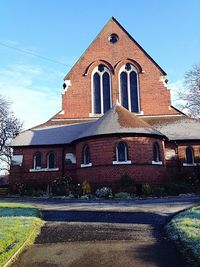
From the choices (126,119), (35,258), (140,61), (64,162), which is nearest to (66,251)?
(35,258)

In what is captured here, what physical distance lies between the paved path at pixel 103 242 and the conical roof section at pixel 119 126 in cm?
960

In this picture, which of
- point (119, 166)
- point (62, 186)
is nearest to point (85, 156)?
point (62, 186)

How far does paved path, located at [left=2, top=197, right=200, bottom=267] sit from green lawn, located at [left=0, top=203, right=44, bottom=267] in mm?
279

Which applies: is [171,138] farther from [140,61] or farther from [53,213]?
[53,213]

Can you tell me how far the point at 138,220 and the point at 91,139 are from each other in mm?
11586

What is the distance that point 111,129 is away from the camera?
21359 millimetres

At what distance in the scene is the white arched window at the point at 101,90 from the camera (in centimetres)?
2901

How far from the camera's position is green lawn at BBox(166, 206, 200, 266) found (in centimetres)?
634

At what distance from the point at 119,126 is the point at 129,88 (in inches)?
350

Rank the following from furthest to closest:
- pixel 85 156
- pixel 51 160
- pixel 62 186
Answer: pixel 51 160
pixel 85 156
pixel 62 186

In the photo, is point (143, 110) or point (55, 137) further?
point (143, 110)

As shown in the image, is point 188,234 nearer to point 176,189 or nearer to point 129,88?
point 176,189

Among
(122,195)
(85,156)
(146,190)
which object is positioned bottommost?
(122,195)

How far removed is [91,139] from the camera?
2177 centimetres
